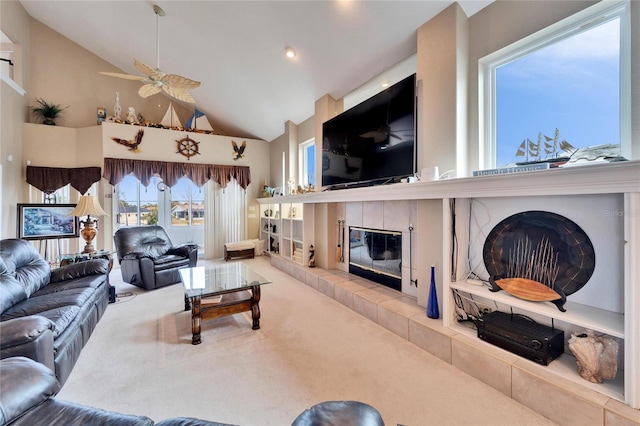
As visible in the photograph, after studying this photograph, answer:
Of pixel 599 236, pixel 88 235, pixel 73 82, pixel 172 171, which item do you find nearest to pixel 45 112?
pixel 73 82

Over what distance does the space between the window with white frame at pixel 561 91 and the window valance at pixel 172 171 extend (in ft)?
17.6

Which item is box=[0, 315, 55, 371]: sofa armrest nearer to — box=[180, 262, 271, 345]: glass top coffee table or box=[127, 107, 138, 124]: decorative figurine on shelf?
box=[180, 262, 271, 345]: glass top coffee table

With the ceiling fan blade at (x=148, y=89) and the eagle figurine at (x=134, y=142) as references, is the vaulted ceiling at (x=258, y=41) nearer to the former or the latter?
the ceiling fan blade at (x=148, y=89)

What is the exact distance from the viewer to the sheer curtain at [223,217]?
6.29 meters

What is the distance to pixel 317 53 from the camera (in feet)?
11.3

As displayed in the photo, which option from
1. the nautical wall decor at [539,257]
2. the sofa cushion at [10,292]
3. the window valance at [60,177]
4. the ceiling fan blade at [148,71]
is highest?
the ceiling fan blade at [148,71]

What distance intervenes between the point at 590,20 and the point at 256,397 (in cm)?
334

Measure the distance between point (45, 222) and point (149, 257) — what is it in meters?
2.41

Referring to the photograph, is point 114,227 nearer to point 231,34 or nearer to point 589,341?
point 231,34

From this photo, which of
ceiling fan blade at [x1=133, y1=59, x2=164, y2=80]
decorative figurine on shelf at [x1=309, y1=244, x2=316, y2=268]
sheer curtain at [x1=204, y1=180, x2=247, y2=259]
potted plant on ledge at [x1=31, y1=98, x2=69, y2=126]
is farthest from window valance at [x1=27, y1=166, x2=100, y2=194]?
decorative figurine on shelf at [x1=309, y1=244, x2=316, y2=268]

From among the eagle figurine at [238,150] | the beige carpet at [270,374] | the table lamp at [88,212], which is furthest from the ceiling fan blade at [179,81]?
the eagle figurine at [238,150]

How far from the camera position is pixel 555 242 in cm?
188

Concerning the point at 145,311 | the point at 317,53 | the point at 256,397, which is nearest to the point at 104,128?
the point at 145,311

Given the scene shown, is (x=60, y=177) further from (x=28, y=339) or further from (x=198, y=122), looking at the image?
(x=28, y=339)
